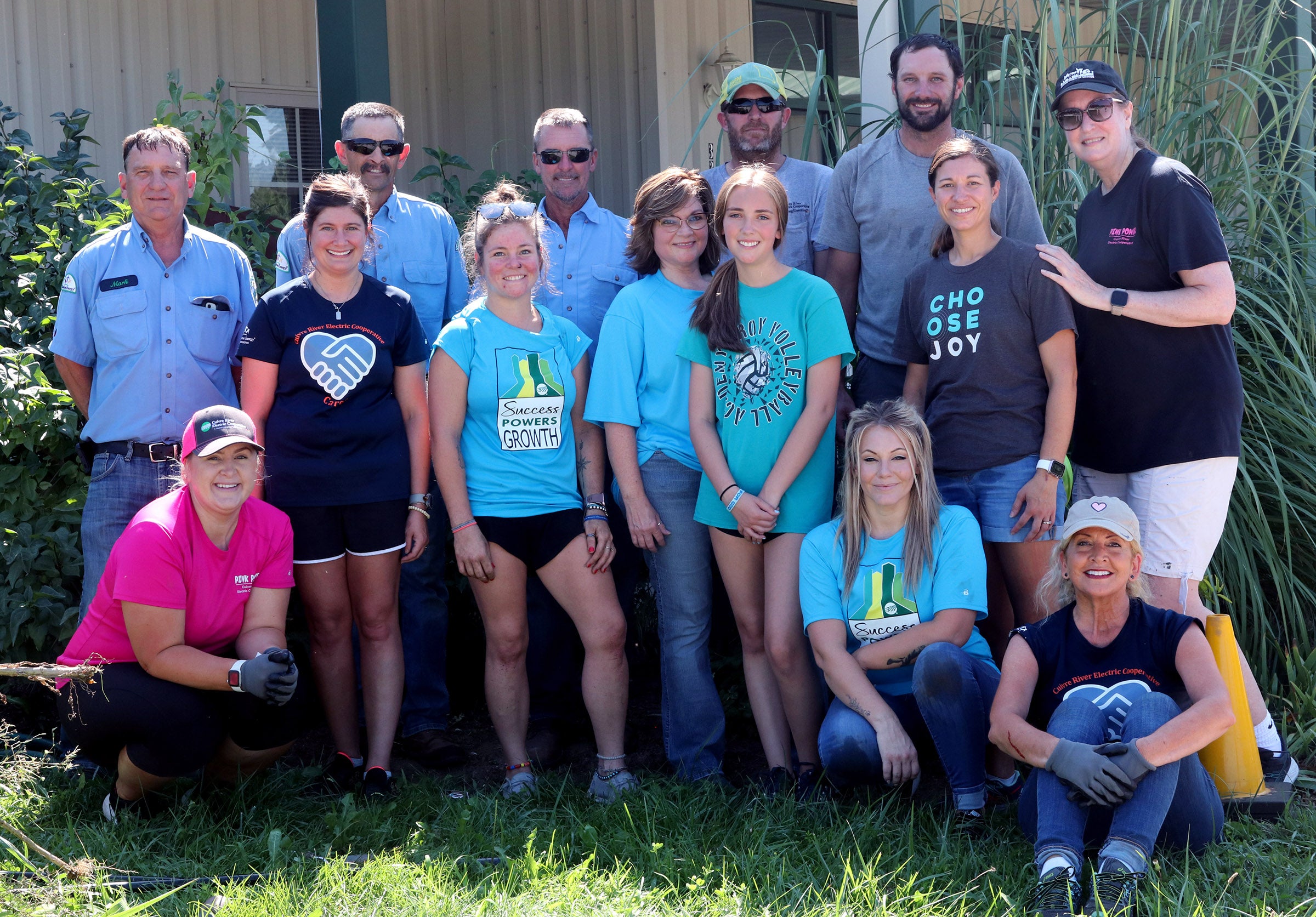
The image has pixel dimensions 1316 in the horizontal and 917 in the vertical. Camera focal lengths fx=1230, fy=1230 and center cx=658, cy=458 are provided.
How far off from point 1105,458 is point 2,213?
3.76 m

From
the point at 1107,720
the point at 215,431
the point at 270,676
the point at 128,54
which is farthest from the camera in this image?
the point at 128,54

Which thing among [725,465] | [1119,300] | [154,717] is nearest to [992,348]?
[1119,300]

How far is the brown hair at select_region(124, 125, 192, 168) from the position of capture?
3.71 meters

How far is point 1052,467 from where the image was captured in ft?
10.8

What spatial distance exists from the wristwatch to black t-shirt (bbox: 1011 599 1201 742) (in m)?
0.36

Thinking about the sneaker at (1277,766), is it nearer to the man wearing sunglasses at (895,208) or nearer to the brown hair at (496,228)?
the man wearing sunglasses at (895,208)

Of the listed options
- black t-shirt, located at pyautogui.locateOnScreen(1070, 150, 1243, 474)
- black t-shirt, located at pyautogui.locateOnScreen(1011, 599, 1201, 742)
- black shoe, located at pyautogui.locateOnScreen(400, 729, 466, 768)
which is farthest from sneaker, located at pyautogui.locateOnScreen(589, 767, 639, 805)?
black t-shirt, located at pyautogui.locateOnScreen(1070, 150, 1243, 474)

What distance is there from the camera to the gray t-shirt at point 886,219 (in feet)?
12.1

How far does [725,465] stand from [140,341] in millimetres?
1802

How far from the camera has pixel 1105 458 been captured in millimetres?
3428

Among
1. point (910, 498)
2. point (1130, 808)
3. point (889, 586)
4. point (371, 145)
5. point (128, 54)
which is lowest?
point (1130, 808)

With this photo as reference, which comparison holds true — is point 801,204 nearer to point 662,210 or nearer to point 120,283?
point 662,210

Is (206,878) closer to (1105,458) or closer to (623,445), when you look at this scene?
(623,445)

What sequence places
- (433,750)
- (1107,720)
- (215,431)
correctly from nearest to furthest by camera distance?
(1107,720)
(215,431)
(433,750)
